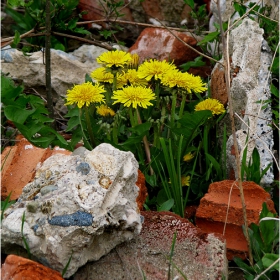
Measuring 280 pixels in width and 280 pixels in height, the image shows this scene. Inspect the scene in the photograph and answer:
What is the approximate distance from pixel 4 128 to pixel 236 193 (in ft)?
4.87

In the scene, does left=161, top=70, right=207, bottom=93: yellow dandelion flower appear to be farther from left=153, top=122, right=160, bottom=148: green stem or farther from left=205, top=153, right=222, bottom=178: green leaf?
left=205, top=153, right=222, bottom=178: green leaf

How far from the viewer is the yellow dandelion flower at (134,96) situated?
2660 mm

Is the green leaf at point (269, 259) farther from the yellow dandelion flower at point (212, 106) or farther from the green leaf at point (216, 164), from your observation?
the yellow dandelion flower at point (212, 106)

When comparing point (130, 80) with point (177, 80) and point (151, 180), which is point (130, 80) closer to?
point (177, 80)

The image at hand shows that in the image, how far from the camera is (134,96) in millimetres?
2670

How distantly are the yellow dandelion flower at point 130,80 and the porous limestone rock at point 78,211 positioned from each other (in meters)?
0.66

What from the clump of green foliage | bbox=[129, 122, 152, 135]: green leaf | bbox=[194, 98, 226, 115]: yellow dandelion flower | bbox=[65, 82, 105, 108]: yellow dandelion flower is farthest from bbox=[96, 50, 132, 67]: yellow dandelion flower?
the clump of green foliage

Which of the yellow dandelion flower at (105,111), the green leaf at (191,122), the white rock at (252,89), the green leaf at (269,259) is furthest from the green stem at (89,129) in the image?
the green leaf at (269,259)

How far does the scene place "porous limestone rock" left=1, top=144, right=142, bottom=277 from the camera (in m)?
2.00

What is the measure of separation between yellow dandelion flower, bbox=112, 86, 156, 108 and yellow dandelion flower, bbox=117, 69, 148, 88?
14 cm

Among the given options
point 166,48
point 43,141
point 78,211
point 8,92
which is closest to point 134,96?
point 43,141

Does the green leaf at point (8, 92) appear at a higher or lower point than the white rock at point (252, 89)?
lower

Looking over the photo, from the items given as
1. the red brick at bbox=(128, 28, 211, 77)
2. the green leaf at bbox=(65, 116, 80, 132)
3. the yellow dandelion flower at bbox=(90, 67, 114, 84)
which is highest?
the yellow dandelion flower at bbox=(90, 67, 114, 84)

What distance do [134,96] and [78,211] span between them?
0.81 meters
